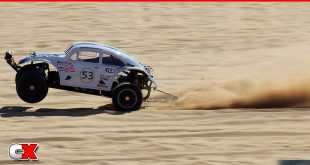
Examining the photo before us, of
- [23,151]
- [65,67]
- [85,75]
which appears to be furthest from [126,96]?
[23,151]

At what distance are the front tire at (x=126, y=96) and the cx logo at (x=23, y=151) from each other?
9.88ft

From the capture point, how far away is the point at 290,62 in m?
22.7

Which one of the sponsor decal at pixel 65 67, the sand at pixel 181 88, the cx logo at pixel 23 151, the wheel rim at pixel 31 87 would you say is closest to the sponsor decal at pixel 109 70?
the sponsor decal at pixel 65 67

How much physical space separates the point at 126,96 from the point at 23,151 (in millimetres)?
3583

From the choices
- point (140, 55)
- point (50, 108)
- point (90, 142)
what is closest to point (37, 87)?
point (50, 108)

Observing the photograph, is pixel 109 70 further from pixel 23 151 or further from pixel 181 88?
pixel 23 151

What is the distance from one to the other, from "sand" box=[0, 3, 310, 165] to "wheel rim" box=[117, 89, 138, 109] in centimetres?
20

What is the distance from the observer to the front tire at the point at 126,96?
18.6 metres

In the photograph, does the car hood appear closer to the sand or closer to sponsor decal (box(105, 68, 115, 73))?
sponsor decal (box(105, 68, 115, 73))

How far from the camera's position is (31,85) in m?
18.5

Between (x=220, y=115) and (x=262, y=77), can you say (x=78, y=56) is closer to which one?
(x=220, y=115)

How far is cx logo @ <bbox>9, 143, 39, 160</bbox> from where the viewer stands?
1523cm

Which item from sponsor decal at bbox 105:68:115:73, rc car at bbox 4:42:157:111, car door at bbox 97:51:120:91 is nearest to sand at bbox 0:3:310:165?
rc car at bbox 4:42:157:111

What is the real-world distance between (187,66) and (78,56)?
5720 mm
